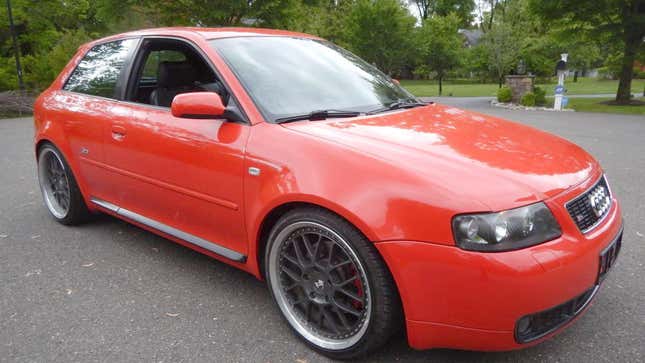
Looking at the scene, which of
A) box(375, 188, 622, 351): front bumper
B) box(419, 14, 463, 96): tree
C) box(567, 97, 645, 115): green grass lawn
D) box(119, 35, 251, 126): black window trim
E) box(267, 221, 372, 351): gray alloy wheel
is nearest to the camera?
box(375, 188, 622, 351): front bumper

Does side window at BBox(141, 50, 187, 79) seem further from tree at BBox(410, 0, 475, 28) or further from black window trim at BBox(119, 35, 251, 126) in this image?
tree at BBox(410, 0, 475, 28)

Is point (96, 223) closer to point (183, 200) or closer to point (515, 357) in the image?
point (183, 200)

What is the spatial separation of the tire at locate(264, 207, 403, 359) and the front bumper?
4.2 inches

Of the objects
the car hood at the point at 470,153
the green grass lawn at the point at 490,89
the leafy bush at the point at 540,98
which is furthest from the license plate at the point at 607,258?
the green grass lawn at the point at 490,89

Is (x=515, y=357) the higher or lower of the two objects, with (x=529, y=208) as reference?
lower

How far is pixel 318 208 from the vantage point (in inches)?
88.2

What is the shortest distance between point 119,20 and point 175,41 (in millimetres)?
20189

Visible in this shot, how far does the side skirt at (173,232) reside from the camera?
272 centimetres

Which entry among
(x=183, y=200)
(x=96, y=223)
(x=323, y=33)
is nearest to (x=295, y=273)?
(x=183, y=200)

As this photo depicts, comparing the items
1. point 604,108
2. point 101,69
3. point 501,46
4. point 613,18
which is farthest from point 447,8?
point 101,69

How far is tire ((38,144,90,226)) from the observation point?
13.1 ft

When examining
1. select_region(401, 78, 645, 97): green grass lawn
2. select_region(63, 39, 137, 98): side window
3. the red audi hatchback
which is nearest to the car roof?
the red audi hatchback

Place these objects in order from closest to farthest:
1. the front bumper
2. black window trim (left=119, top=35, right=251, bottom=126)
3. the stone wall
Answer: the front bumper → black window trim (left=119, top=35, right=251, bottom=126) → the stone wall

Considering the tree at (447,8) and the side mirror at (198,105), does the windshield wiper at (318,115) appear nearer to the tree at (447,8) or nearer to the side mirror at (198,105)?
the side mirror at (198,105)
